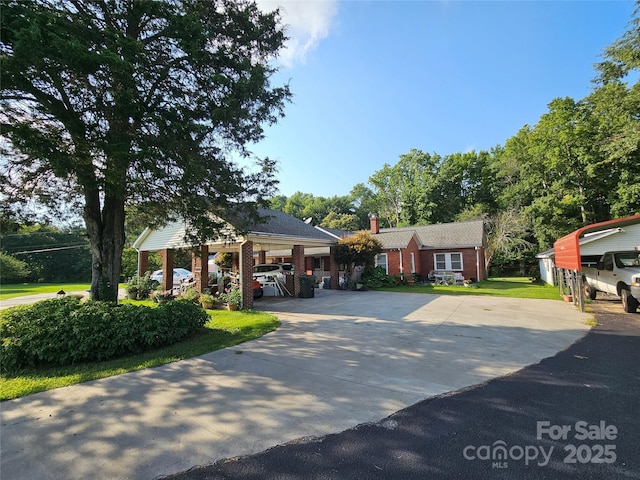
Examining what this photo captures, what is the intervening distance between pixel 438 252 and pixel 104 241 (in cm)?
2201

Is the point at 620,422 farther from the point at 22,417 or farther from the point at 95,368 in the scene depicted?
the point at 95,368

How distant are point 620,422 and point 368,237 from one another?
15.5 metres

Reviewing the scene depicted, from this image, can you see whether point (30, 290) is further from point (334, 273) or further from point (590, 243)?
point (590, 243)

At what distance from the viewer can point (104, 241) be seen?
7836 mm

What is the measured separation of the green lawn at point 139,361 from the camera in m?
4.73

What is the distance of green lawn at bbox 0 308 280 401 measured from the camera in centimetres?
473

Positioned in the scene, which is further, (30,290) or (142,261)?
(30,290)

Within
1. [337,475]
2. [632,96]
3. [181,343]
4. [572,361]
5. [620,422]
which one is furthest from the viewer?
[632,96]

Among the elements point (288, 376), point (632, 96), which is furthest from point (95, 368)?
point (632, 96)

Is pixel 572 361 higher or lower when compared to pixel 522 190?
lower

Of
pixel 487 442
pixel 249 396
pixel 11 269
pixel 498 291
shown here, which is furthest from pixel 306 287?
pixel 11 269

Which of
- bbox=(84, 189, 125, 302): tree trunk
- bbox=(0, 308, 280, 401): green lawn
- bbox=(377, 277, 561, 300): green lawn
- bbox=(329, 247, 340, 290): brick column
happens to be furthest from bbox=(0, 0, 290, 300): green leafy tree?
bbox=(377, 277, 561, 300): green lawn

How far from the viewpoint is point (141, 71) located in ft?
19.3

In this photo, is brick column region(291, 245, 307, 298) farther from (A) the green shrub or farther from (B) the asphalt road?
(B) the asphalt road
